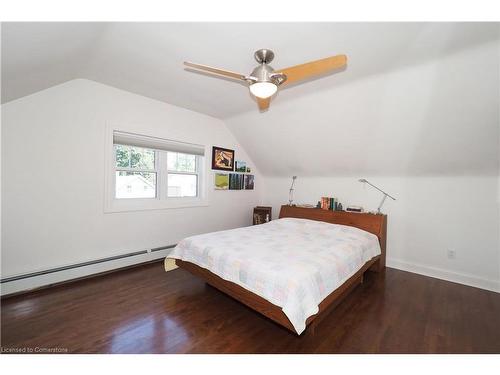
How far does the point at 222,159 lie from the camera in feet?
13.9

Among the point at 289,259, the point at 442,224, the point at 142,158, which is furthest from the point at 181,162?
the point at 442,224

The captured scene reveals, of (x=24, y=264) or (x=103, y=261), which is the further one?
(x=103, y=261)

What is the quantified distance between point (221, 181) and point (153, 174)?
1.23m

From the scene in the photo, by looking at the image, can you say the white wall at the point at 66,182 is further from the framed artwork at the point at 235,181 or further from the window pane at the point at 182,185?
the framed artwork at the point at 235,181

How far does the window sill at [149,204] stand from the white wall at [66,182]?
7 centimetres

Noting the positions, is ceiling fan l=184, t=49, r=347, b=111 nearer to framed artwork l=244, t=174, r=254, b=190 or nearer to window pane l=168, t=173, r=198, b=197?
window pane l=168, t=173, r=198, b=197

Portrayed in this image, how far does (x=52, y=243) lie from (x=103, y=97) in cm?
184

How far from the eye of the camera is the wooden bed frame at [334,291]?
1.73m

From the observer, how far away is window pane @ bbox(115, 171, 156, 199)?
123 inches

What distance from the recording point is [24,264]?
2.33m

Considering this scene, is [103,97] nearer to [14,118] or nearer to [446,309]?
[14,118]

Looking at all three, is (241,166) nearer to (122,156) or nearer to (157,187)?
(157,187)

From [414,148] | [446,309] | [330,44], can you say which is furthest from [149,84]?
[446,309]
